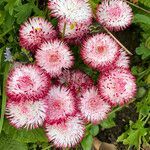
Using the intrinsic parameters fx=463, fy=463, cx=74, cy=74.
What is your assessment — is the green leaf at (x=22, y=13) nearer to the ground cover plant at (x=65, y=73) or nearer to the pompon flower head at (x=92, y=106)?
the ground cover plant at (x=65, y=73)

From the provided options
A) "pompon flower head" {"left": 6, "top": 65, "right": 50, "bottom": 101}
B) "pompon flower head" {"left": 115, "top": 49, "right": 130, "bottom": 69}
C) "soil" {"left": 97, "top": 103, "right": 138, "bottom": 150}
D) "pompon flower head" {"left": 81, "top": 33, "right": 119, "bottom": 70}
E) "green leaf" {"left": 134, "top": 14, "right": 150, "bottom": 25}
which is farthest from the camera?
"soil" {"left": 97, "top": 103, "right": 138, "bottom": 150}

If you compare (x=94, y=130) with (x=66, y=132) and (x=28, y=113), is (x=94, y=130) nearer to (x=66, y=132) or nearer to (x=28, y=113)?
(x=66, y=132)

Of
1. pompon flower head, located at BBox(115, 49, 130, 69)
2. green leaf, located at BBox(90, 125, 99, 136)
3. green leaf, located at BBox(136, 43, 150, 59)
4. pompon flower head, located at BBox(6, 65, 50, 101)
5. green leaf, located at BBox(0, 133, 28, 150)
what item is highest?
pompon flower head, located at BBox(115, 49, 130, 69)

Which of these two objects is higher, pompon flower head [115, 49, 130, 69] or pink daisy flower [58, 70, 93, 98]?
pompon flower head [115, 49, 130, 69]

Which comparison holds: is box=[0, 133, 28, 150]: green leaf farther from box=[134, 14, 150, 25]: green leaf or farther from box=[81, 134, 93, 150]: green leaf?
box=[134, 14, 150, 25]: green leaf

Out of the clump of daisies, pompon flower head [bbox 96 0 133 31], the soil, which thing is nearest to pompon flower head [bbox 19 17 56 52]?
the clump of daisies

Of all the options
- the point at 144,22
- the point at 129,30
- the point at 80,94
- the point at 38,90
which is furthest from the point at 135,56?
the point at 38,90

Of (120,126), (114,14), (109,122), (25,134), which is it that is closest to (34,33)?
(114,14)
